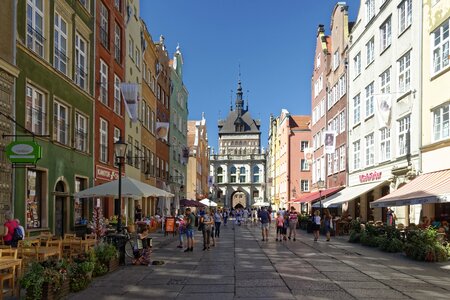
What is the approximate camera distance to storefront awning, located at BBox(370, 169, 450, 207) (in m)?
17.8

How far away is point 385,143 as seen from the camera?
29500 mm

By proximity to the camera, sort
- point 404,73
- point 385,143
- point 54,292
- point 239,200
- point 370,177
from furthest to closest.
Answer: point 239,200 → point 370,177 → point 385,143 → point 404,73 → point 54,292

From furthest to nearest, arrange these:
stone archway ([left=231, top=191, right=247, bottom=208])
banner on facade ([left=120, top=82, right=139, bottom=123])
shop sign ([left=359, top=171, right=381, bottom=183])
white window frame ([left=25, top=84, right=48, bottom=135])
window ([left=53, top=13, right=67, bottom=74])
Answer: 1. stone archway ([left=231, top=191, right=247, bottom=208])
2. shop sign ([left=359, top=171, right=381, bottom=183])
3. banner on facade ([left=120, top=82, right=139, bottom=123])
4. window ([left=53, top=13, right=67, bottom=74])
5. white window frame ([left=25, top=84, right=48, bottom=135])

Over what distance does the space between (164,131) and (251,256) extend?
21.4 m

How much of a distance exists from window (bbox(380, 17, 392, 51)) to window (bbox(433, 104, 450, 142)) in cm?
768

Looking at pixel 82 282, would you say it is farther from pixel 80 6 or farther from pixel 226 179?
pixel 226 179

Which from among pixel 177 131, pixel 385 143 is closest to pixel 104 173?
pixel 385 143

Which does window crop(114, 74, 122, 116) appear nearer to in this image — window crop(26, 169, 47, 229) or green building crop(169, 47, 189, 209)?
window crop(26, 169, 47, 229)

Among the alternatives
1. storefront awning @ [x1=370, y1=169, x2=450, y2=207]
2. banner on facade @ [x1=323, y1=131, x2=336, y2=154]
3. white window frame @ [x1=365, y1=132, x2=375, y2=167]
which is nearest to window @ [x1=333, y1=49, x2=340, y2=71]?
banner on facade @ [x1=323, y1=131, x2=336, y2=154]

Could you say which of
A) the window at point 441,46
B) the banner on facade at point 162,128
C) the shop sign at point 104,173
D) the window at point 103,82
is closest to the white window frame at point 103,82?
the window at point 103,82

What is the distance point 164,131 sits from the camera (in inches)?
1506

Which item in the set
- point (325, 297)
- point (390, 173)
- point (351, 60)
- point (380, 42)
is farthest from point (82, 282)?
point (351, 60)

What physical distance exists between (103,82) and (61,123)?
6506 mm

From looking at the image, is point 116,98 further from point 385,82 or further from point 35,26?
point 385,82
